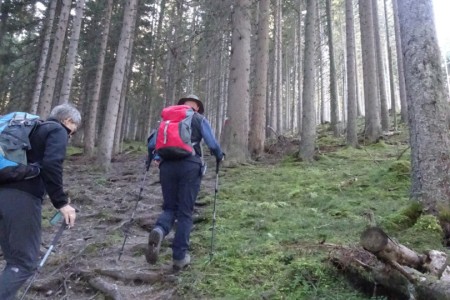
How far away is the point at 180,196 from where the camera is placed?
4.95 metres

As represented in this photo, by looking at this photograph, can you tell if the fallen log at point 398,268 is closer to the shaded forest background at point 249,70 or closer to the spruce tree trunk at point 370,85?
the shaded forest background at point 249,70

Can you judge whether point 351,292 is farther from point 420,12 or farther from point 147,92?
point 147,92

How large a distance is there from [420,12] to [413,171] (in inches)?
84.2

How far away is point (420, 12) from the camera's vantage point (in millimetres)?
5531

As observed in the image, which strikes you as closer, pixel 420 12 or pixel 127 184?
pixel 420 12

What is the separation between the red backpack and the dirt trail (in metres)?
1.39

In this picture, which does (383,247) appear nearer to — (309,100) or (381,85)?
(309,100)

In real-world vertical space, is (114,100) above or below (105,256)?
above

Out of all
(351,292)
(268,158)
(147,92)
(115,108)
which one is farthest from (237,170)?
(147,92)

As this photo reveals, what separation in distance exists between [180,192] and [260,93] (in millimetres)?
9768

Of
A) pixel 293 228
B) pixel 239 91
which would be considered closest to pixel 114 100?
pixel 239 91

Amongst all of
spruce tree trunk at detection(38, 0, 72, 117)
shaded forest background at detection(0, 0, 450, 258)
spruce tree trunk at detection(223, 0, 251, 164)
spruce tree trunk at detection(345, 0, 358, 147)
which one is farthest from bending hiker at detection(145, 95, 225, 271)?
spruce tree trunk at detection(345, 0, 358, 147)

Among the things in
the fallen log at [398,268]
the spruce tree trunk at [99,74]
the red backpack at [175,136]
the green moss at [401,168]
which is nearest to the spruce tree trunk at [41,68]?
the spruce tree trunk at [99,74]

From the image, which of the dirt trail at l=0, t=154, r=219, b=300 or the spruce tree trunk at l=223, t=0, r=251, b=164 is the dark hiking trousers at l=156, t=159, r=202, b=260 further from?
the spruce tree trunk at l=223, t=0, r=251, b=164
